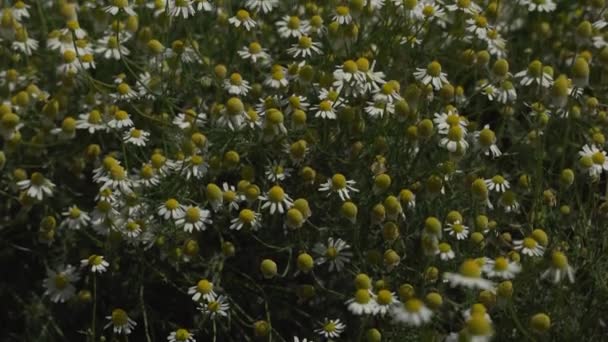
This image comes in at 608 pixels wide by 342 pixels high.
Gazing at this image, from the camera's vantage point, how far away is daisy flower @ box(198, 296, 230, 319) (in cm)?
319

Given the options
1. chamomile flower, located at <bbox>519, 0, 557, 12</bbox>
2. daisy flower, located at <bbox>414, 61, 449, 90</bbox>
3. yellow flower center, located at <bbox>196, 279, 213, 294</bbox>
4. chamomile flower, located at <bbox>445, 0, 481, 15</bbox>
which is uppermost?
chamomile flower, located at <bbox>445, 0, 481, 15</bbox>

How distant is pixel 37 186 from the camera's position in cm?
359

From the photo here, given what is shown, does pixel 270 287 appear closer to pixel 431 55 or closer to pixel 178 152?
pixel 178 152

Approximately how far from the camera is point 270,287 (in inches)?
137

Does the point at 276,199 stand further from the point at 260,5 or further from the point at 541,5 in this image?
the point at 541,5

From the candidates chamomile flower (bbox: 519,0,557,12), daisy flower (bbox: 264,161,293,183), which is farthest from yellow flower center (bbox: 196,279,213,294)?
chamomile flower (bbox: 519,0,557,12)

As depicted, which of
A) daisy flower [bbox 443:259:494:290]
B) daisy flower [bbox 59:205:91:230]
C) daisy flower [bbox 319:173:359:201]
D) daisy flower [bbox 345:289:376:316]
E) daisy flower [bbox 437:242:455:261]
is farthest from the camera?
daisy flower [bbox 59:205:91:230]

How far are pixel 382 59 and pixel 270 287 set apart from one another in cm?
99

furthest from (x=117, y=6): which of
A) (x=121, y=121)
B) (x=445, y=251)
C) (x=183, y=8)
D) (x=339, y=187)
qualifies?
(x=445, y=251)

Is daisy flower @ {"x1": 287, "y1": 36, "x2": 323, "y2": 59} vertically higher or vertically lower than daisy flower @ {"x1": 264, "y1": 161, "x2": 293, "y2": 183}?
higher

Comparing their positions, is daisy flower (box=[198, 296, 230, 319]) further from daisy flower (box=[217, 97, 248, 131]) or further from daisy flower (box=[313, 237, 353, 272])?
daisy flower (box=[217, 97, 248, 131])

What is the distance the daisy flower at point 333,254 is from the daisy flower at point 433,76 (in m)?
0.68

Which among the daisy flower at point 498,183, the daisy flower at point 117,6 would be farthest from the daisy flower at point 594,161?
the daisy flower at point 117,6

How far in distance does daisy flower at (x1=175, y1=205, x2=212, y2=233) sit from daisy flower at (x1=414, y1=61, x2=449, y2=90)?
3.01 ft
